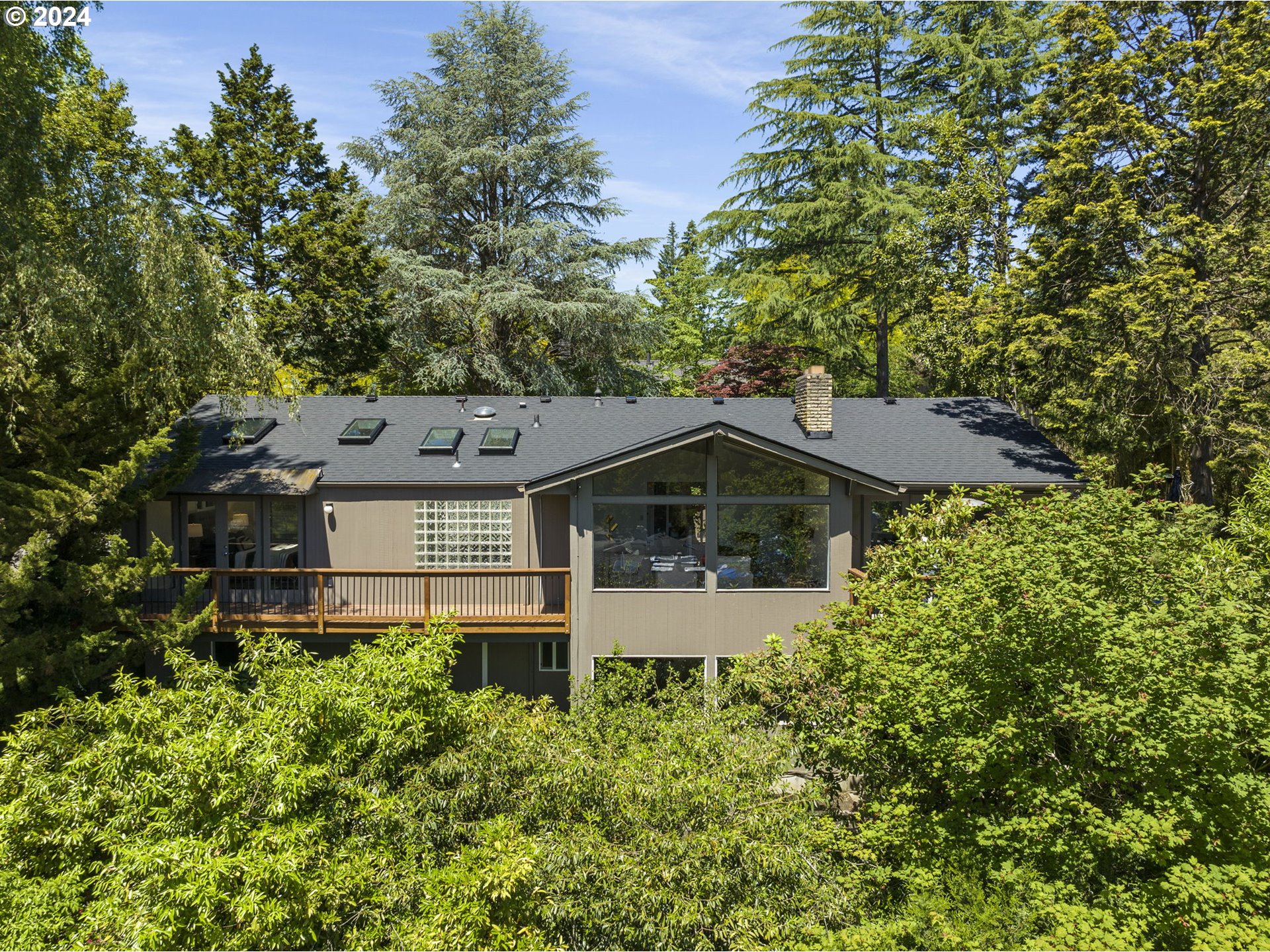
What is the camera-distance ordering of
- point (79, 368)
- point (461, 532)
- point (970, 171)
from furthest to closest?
point (970, 171), point (461, 532), point (79, 368)

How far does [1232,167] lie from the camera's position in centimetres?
1541

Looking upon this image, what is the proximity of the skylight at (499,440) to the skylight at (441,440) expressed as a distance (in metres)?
0.53

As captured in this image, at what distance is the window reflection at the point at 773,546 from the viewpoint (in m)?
12.4

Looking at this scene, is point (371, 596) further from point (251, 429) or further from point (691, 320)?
point (691, 320)

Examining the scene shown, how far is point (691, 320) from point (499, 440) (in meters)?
23.0

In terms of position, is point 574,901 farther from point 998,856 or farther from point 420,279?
point 420,279

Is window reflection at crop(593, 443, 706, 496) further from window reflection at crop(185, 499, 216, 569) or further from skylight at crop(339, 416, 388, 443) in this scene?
window reflection at crop(185, 499, 216, 569)

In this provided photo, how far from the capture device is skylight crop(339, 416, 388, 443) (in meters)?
15.5

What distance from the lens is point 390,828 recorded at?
20.4 ft

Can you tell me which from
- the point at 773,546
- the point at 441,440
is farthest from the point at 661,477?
the point at 441,440

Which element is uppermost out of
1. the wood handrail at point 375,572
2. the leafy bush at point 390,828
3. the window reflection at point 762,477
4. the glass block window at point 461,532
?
the window reflection at point 762,477

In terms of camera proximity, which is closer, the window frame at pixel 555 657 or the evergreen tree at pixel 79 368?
the evergreen tree at pixel 79 368

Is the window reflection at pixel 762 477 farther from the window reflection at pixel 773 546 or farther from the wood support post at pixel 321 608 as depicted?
the wood support post at pixel 321 608

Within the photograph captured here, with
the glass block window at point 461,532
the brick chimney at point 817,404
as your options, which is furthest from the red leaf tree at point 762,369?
the glass block window at point 461,532
